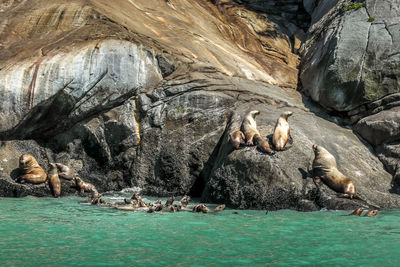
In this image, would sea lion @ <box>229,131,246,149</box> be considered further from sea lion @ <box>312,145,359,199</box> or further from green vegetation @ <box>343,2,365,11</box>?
green vegetation @ <box>343,2,365,11</box>

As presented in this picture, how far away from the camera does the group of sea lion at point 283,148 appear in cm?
948

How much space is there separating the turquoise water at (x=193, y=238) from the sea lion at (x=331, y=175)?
2.84 feet

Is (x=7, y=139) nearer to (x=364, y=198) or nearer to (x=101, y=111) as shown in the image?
(x=101, y=111)

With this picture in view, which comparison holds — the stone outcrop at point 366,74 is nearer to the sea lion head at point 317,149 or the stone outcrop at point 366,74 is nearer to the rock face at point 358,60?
the rock face at point 358,60

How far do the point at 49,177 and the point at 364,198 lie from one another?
25.4ft

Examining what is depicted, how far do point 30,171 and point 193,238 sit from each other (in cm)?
676

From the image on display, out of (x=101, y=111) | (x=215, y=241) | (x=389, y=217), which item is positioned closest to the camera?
(x=215, y=241)

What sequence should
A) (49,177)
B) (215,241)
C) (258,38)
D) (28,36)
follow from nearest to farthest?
(215,241) < (49,177) < (28,36) < (258,38)

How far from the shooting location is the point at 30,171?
446 inches

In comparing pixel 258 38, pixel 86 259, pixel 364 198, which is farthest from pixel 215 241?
pixel 258 38

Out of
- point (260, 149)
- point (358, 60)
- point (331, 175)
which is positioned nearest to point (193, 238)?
point (260, 149)

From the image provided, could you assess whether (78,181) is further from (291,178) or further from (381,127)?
(381,127)

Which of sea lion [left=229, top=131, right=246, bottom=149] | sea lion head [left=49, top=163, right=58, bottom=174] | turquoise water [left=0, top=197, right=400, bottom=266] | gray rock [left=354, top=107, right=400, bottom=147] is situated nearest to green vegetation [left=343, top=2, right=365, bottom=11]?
gray rock [left=354, top=107, right=400, bottom=147]

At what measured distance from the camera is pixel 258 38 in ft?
68.2
